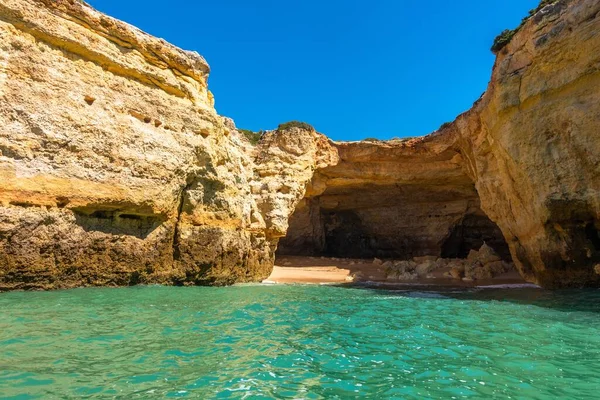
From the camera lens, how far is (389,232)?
30844 mm

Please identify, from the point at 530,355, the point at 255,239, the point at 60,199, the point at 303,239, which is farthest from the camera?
the point at 303,239

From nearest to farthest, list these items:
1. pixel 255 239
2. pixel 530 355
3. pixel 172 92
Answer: pixel 530 355, pixel 172 92, pixel 255 239

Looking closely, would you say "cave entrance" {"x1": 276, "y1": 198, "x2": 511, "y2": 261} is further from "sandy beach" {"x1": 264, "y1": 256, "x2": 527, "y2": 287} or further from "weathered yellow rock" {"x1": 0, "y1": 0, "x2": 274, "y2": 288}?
"weathered yellow rock" {"x1": 0, "y1": 0, "x2": 274, "y2": 288}

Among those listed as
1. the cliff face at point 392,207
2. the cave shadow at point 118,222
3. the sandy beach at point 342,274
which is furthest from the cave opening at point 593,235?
the cave shadow at point 118,222

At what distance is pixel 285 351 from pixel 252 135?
1913 centimetres

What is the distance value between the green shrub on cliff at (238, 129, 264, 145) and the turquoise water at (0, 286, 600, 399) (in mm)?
15024

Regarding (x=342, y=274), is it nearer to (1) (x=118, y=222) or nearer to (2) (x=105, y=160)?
(1) (x=118, y=222)

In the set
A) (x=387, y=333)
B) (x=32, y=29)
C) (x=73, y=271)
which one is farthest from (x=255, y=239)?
(x=387, y=333)

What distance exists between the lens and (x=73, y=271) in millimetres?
10242

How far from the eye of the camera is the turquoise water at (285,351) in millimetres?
3662

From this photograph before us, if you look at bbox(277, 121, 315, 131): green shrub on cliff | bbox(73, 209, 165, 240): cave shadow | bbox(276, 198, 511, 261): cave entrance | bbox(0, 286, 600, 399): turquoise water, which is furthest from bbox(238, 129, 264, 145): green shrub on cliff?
bbox(0, 286, 600, 399): turquoise water

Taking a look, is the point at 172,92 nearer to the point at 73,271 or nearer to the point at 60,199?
the point at 60,199

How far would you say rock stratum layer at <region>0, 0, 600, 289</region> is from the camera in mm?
9859

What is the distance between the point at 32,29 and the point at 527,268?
1919 cm
